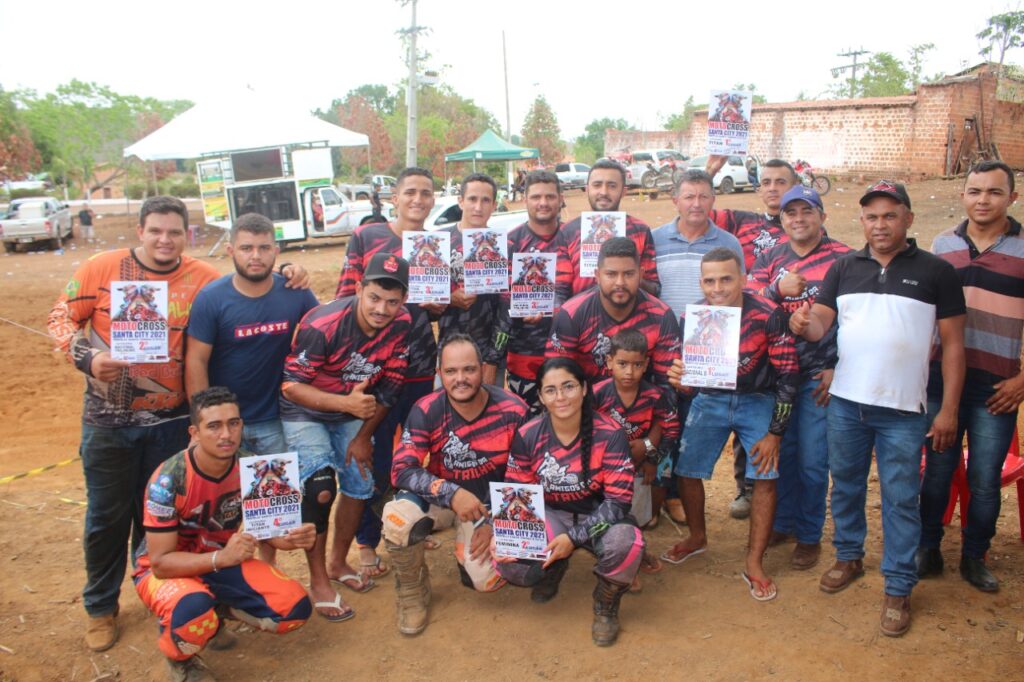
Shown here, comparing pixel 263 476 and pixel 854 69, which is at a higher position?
pixel 854 69

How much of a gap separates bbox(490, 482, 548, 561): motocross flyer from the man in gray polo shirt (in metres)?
1.31

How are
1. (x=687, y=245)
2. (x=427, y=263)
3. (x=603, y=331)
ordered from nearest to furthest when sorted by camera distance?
(x=603, y=331) < (x=427, y=263) < (x=687, y=245)

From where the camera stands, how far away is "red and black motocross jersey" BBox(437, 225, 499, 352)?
5.11m

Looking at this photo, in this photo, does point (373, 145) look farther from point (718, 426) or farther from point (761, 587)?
point (761, 587)

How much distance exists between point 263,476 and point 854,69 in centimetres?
5156

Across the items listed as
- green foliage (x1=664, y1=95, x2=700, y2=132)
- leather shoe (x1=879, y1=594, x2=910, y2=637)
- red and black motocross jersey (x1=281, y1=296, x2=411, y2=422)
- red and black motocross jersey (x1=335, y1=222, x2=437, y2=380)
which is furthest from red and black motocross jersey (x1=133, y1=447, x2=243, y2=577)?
green foliage (x1=664, y1=95, x2=700, y2=132)

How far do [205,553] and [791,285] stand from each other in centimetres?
339

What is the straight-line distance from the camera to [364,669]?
393cm

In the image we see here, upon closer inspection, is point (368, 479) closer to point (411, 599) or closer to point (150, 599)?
point (411, 599)

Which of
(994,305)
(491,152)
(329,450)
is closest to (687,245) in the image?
(994,305)

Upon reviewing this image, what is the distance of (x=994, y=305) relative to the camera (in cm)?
400

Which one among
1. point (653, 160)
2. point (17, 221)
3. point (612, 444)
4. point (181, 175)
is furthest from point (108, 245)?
point (181, 175)

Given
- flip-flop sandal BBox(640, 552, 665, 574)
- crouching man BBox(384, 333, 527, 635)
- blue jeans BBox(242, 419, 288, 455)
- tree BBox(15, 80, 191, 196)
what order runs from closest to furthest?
crouching man BBox(384, 333, 527, 635) < blue jeans BBox(242, 419, 288, 455) < flip-flop sandal BBox(640, 552, 665, 574) < tree BBox(15, 80, 191, 196)

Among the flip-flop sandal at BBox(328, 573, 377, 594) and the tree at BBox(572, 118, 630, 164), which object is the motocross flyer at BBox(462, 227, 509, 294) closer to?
the flip-flop sandal at BBox(328, 573, 377, 594)
